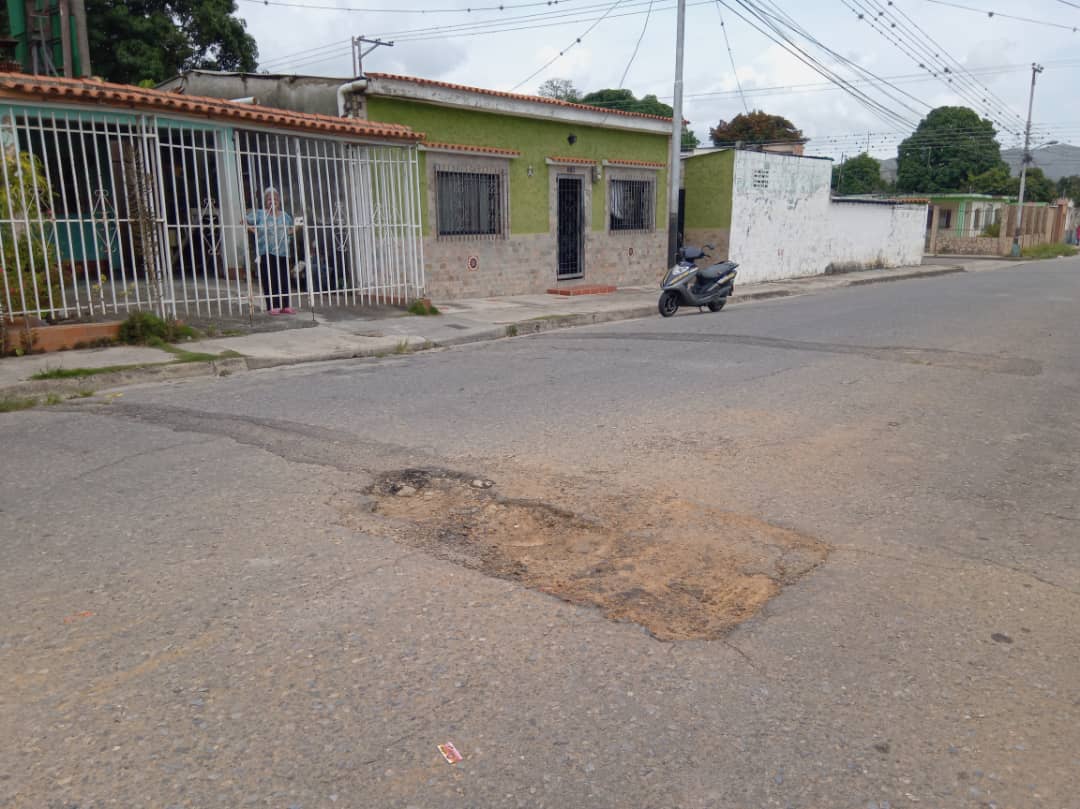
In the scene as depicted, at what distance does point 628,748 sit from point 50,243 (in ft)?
31.5

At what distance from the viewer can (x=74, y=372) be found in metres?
8.02

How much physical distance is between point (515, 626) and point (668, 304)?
1181 cm

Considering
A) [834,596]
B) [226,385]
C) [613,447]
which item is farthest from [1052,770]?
[226,385]

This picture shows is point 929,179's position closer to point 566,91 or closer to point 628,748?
point 566,91

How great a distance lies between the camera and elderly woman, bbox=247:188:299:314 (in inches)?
450

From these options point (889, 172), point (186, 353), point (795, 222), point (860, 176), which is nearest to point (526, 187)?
point (186, 353)

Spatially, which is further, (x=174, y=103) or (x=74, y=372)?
(x=174, y=103)

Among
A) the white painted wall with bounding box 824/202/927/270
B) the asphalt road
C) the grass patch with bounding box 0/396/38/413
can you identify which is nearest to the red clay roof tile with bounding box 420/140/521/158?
the grass patch with bounding box 0/396/38/413

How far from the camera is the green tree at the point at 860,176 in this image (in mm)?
66562

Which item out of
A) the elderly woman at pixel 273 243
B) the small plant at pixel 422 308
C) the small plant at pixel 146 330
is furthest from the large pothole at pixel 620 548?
the small plant at pixel 422 308

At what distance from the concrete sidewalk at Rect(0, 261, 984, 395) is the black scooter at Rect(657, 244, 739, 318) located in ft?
2.47

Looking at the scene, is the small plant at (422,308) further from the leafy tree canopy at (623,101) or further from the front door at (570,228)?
the leafy tree canopy at (623,101)

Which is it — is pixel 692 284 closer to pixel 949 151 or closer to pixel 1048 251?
pixel 1048 251

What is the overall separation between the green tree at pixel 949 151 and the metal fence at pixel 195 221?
5705 centimetres
